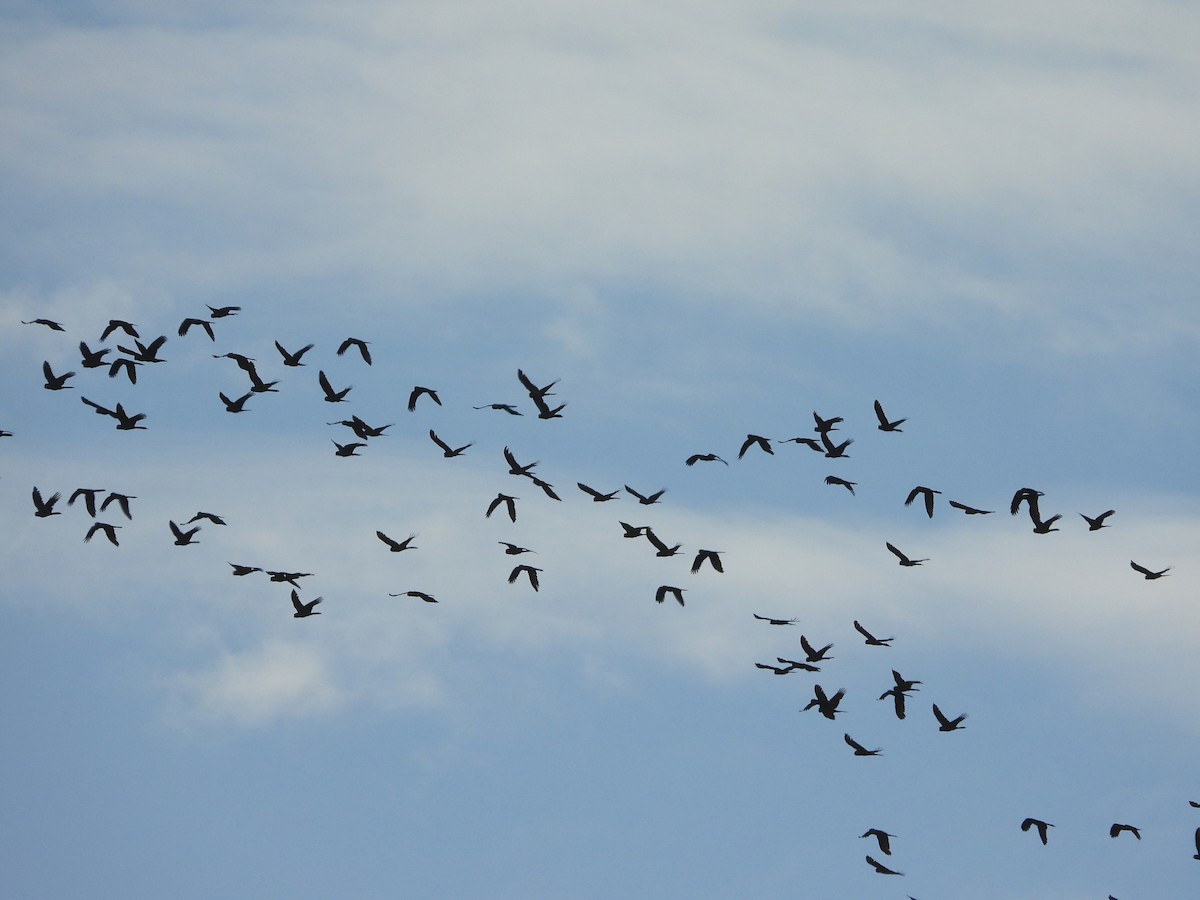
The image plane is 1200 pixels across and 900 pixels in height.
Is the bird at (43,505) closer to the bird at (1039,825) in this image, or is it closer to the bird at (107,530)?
the bird at (107,530)

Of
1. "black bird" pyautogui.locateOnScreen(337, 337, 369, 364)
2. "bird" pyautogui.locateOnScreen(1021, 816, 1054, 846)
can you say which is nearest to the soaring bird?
"black bird" pyautogui.locateOnScreen(337, 337, 369, 364)

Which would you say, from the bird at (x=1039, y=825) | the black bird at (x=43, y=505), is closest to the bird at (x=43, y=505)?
the black bird at (x=43, y=505)

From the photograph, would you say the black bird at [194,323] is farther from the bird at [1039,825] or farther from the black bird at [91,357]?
the bird at [1039,825]

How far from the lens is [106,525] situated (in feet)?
234

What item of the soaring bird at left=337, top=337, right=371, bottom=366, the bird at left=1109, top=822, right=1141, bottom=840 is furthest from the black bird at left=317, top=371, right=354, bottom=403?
the bird at left=1109, top=822, right=1141, bottom=840

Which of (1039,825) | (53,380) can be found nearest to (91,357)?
(53,380)

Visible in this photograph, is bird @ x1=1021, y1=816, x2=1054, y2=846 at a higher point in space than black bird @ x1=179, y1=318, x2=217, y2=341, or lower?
lower

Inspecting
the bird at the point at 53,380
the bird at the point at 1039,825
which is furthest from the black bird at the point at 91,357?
the bird at the point at 1039,825

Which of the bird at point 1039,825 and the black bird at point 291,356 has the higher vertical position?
the black bird at point 291,356

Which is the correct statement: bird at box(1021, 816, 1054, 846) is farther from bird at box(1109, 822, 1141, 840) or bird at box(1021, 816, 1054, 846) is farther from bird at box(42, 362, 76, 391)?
bird at box(42, 362, 76, 391)

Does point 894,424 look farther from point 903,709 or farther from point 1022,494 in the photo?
point 903,709

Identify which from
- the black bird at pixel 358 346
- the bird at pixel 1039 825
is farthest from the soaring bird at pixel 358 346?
the bird at pixel 1039 825

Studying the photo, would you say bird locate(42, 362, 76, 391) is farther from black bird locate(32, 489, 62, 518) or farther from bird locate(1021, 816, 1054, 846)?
bird locate(1021, 816, 1054, 846)

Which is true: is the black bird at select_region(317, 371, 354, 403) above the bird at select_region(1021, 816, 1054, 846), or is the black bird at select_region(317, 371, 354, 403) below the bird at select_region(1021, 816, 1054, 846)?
above
